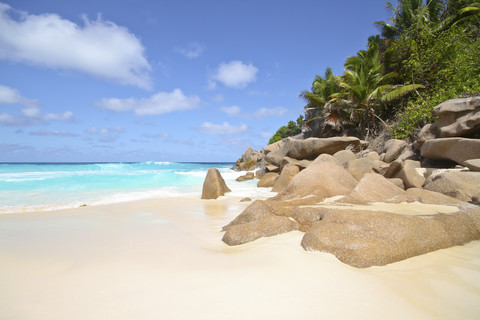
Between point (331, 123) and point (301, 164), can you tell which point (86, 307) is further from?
point (331, 123)

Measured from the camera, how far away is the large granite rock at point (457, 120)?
6754 mm

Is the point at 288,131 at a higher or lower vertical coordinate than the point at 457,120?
higher

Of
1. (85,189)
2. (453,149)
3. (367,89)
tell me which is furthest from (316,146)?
(85,189)

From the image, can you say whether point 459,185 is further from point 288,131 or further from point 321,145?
point 288,131

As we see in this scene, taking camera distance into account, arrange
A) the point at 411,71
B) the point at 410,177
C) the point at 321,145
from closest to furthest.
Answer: the point at 410,177
the point at 321,145
the point at 411,71

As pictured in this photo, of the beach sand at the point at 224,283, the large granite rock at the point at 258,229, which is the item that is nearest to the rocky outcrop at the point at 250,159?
the large granite rock at the point at 258,229

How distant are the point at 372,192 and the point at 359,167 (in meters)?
3.70

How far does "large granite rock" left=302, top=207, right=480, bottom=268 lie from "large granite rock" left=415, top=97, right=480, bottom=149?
558 centimetres

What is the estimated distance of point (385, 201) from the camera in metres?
4.34

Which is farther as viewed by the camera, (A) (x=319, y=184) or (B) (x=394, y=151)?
(B) (x=394, y=151)

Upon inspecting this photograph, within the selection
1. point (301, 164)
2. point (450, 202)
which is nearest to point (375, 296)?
point (450, 202)

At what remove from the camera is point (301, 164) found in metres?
11.6

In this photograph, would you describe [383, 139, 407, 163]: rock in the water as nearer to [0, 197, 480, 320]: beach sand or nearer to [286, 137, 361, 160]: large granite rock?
[286, 137, 361, 160]: large granite rock

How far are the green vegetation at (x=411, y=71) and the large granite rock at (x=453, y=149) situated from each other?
3.51 meters
